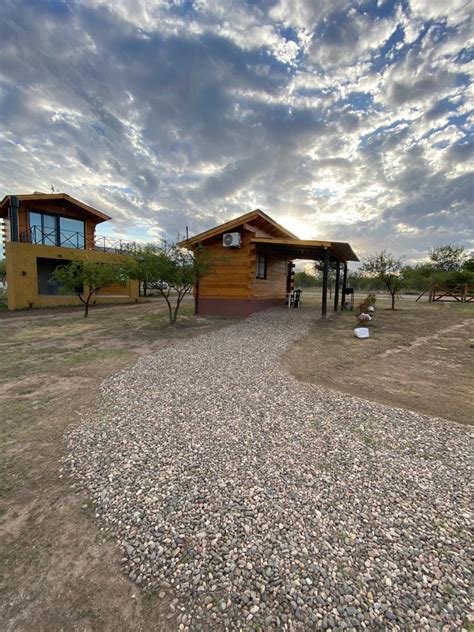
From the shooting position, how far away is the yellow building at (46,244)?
601 inches

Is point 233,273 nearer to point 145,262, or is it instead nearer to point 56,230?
point 145,262

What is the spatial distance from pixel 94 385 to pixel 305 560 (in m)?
4.33

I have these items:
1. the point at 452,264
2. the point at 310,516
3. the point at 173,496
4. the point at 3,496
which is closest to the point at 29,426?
the point at 3,496

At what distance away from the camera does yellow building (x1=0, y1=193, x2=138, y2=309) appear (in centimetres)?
1526

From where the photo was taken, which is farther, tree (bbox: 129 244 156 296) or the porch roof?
the porch roof

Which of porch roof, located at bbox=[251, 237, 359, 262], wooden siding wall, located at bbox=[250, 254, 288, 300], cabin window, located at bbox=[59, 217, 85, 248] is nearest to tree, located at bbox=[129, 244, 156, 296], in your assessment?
porch roof, located at bbox=[251, 237, 359, 262]

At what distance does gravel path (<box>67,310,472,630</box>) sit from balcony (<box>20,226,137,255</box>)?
1457 cm

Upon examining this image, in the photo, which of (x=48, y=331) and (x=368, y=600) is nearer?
(x=368, y=600)

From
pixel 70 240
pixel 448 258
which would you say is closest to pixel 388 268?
pixel 70 240

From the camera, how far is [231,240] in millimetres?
11945

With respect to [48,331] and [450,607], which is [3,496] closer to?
[450,607]

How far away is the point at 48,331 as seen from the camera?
984cm

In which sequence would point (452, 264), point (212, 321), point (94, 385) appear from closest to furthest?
1. point (94, 385)
2. point (212, 321)
3. point (452, 264)

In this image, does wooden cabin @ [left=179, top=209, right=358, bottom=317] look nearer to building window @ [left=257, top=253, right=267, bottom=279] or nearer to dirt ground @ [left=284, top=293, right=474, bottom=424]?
building window @ [left=257, top=253, right=267, bottom=279]
